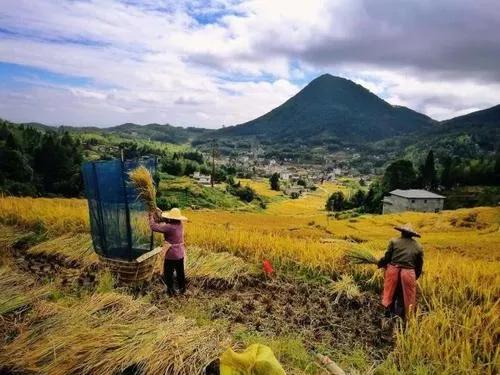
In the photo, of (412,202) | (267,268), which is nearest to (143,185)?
(267,268)

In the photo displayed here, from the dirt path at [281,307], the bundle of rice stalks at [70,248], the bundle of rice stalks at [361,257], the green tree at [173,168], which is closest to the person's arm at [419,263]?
the dirt path at [281,307]

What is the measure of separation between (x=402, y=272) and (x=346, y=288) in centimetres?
138

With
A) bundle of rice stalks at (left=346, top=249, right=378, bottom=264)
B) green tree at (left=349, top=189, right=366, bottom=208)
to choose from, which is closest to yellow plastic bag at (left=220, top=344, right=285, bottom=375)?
bundle of rice stalks at (left=346, top=249, right=378, bottom=264)

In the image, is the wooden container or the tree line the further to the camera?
the tree line

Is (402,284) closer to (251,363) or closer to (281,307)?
(281,307)

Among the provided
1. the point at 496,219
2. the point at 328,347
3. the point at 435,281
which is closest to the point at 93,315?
the point at 328,347

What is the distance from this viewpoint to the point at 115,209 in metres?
8.45

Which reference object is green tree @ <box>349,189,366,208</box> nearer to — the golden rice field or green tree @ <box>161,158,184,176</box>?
green tree @ <box>161,158,184,176</box>

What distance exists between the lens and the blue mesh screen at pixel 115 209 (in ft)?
27.2

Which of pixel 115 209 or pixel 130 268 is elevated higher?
pixel 115 209

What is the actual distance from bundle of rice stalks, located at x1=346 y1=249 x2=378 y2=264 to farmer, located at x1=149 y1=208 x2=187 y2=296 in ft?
12.0

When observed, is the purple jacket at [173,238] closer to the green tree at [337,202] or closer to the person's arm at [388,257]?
the person's arm at [388,257]

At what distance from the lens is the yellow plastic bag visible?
3857mm

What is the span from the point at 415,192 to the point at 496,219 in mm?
28096
